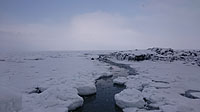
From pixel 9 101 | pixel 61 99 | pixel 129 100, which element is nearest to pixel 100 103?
pixel 129 100

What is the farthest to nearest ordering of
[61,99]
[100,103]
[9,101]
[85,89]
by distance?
[85,89] < [100,103] < [61,99] < [9,101]

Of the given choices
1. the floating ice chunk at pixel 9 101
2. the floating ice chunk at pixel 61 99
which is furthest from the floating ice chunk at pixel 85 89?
the floating ice chunk at pixel 9 101

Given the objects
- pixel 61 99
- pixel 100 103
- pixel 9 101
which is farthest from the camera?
pixel 100 103

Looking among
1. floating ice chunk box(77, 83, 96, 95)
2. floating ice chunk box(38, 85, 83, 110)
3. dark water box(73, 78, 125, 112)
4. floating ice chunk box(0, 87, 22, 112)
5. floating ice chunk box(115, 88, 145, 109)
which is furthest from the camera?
floating ice chunk box(77, 83, 96, 95)

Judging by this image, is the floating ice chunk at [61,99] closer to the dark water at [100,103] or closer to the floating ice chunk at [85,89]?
the dark water at [100,103]

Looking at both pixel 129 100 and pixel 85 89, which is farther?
pixel 85 89

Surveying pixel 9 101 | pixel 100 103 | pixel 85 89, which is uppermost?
pixel 9 101

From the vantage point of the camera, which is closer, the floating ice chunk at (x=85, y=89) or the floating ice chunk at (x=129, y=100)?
the floating ice chunk at (x=129, y=100)

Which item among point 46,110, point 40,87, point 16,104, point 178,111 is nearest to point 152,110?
point 178,111

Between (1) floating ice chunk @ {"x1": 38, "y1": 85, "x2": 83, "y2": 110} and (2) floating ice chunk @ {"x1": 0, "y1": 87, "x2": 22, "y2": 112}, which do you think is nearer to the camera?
(2) floating ice chunk @ {"x1": 0, "y1": 87, "x2": 22, "y2": 112}

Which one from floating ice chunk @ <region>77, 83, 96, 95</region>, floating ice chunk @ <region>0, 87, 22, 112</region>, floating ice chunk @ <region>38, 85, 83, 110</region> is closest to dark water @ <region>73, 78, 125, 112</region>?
floating ice chunk @ <region>77, 83, 96, 95</region>

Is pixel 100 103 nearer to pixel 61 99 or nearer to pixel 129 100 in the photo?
pixel 129 100

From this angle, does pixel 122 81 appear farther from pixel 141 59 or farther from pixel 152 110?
pixel 141 59

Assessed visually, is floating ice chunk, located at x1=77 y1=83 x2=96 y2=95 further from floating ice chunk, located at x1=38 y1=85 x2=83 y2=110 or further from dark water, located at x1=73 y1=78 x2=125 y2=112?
floating ice chunk, located at x1=38 y1=85 x2=83 y2=110
